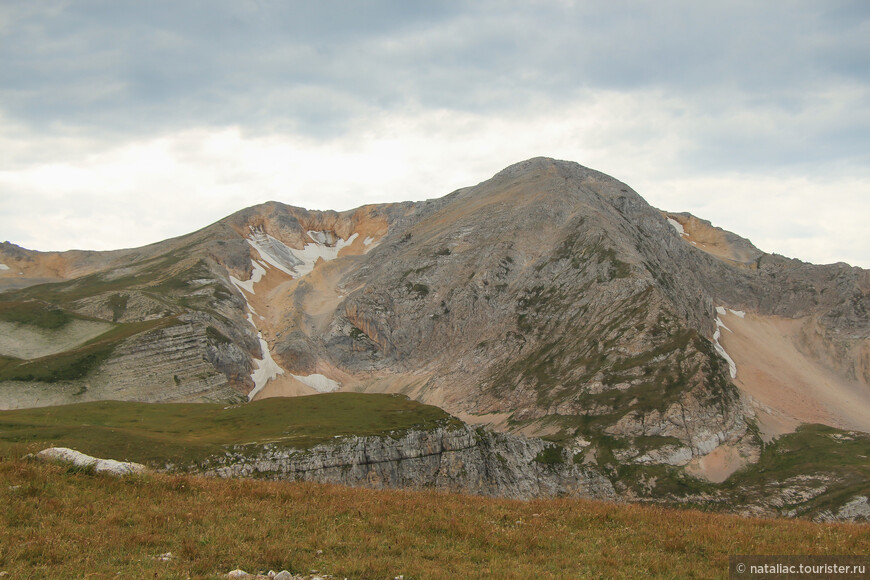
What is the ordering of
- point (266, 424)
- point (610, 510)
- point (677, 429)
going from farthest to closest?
point (677, 429) < point (266, 424) < point (610, 510)

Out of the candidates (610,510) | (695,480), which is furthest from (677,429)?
(610,510)

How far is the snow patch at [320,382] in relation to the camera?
184 metres

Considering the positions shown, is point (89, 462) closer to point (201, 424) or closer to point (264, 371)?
point (201, 424)

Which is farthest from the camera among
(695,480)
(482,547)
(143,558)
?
(695,480)

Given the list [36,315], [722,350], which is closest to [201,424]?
[36,315]

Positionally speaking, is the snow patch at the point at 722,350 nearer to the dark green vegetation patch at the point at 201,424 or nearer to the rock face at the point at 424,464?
the rock face at the point at 424,464

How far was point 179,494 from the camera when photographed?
62.7 feet

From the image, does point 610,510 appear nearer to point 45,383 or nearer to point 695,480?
point 695,480

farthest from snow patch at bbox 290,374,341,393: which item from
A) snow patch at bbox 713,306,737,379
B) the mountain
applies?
snow patch at bbox 713,306,737,379

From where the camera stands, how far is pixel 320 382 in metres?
187

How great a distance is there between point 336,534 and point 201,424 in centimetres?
7387

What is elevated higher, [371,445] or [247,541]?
[247,541]

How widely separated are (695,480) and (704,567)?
338 ft

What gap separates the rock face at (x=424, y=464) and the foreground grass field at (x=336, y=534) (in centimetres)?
4011
